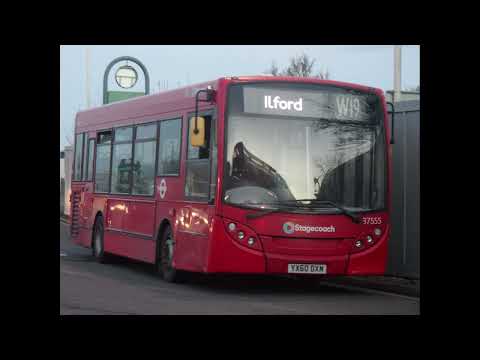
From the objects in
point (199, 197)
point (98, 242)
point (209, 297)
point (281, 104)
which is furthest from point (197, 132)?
point (98, 242)

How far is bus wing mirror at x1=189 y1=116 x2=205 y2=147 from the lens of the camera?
1500 cm

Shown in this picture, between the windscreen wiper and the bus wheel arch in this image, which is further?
the bus wheel arch

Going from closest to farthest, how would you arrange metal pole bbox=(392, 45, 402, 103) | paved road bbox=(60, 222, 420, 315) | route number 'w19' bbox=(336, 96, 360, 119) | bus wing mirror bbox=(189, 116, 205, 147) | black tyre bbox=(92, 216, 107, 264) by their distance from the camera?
paved road bbox=(60, 222, 420, 315)
bus wing mirror bbox=(189, 116, 205, 147)
route number 'w19' bbox=(336, 96, 360, 119)
metal pole bbox=(392, 45, 402, 103)
black tyre bbox=(92, 216, 107, 264)

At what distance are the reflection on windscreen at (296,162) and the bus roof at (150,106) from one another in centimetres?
62

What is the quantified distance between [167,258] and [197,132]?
292cm

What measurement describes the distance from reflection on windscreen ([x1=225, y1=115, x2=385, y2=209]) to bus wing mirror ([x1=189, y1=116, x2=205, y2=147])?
479 millimetres

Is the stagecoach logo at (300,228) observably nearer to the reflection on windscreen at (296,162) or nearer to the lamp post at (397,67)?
the reflection on windscreen at (296,162)

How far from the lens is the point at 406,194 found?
18031 millimetres

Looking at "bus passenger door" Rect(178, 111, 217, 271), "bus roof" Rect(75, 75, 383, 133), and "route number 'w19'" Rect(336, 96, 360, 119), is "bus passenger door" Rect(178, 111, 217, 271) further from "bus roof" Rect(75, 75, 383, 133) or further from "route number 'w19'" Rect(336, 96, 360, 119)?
"route number 'w19'" Rect(336, 96, 360, 119)

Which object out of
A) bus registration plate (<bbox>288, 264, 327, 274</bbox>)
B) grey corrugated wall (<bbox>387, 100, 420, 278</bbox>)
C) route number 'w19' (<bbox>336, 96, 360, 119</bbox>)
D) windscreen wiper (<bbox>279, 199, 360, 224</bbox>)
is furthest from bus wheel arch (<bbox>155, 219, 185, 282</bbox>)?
grey corrugated wall (<bbox>387, 100, 420, 278</bbox>)

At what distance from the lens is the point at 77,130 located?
23594 mm
